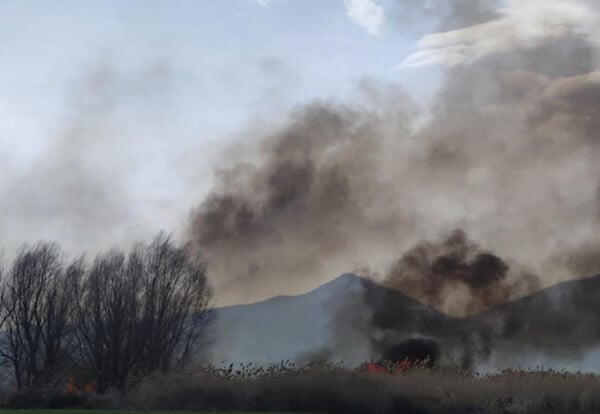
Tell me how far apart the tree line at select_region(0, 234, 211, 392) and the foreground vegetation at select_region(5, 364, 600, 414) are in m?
20.8

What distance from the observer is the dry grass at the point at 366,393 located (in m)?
33.3

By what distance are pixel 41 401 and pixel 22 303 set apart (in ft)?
114

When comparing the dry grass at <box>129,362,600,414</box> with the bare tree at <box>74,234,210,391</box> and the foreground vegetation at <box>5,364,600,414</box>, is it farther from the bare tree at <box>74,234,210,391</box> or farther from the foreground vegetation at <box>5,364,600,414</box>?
the bare tree at <box>74,234,210,391</box>

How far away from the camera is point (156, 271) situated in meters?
63.2

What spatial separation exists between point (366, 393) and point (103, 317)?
32.6 meters

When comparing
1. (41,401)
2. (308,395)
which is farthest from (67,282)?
(308,395)

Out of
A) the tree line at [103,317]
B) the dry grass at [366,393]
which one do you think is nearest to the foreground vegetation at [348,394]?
the dry grass at [366,393]

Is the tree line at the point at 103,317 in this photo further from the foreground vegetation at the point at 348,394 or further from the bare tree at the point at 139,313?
the foreground vegetation at the point at 348,394

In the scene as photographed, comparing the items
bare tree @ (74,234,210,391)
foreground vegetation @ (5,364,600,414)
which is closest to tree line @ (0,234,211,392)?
bare tree @ (74,234,210,391)

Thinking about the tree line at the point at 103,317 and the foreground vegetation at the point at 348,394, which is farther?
the tree line at the point at 103,317

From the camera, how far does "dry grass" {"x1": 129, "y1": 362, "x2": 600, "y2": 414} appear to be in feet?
109

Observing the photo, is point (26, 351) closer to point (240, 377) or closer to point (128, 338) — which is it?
point (128, 338)

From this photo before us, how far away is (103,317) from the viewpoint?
204 ft

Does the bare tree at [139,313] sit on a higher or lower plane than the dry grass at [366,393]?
higher
